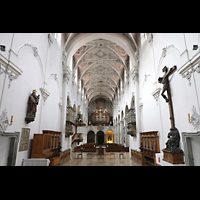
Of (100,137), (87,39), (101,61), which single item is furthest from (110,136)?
(87,39)

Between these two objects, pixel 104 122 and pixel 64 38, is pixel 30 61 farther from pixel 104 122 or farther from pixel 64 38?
pixel 104 122

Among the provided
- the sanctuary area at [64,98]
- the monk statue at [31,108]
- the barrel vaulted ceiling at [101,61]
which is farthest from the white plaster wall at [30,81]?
the barrel vaulted ceiling at [101,61]

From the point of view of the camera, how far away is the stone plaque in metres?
5.73

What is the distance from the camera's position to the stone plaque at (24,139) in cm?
573

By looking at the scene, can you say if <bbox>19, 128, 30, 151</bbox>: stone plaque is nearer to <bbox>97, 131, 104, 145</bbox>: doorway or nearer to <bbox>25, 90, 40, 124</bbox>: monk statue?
<bbox>25, 90, 40, 124</bbox>: monk statue

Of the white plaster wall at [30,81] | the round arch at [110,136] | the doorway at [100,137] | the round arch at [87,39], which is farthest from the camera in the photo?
the doorway at [100,137]

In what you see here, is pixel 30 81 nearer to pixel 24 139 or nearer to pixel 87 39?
pixel 24 139

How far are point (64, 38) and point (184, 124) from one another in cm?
1135

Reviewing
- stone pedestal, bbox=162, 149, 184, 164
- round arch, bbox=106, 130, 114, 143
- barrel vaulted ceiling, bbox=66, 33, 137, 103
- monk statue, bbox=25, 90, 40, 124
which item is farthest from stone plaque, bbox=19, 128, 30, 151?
round arch, bbox=106, 130, 114, 143

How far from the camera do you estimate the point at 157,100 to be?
787 centimetres

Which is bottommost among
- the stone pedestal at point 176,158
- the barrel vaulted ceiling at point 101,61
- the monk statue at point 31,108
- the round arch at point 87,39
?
the stone pedestal at point 176,158

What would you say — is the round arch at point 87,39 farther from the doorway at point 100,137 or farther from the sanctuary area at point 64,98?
the doorway at point 100,137

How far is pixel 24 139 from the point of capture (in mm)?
5922
